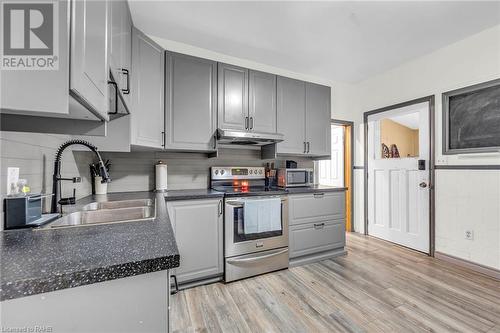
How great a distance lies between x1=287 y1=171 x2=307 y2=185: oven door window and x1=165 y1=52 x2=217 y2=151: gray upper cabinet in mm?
1054

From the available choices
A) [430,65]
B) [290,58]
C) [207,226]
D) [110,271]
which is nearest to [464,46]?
[430,65]

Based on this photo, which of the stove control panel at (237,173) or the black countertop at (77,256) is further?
the stove control panel at (237,173)

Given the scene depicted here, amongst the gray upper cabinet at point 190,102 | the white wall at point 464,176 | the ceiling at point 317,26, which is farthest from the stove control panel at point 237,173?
the white wall at point 464,176

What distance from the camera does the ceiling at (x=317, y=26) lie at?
2.00m

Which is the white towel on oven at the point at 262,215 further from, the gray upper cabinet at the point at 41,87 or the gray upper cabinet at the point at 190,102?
the gray upper cabinet at the point at 41,87

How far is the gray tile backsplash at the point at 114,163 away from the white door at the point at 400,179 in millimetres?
1097

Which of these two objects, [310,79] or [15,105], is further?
[310,79]

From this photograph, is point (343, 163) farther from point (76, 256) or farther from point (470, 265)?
point (76, 256)

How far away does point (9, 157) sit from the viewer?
36.9 inches

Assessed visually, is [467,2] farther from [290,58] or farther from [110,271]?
[110,271]

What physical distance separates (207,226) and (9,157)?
1.45 m

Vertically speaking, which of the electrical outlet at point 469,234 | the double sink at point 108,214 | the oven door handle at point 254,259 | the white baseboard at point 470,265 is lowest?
the white baseboard at point 470,265

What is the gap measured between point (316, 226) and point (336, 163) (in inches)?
68.6

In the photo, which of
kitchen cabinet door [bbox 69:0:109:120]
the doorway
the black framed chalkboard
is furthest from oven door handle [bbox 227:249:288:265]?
the black framed chalkboard
